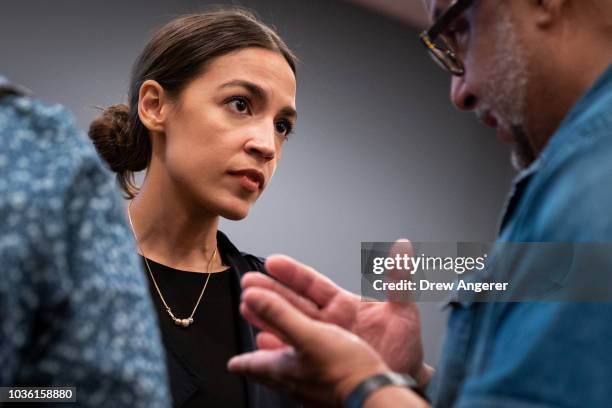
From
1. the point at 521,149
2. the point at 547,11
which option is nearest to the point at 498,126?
the point at 521,149

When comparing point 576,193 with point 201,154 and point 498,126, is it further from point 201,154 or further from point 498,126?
point 201,154

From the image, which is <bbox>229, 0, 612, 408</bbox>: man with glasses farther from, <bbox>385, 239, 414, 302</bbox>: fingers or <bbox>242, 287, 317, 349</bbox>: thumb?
<bbox>385, 239, 414, 302</bbox>: fingers

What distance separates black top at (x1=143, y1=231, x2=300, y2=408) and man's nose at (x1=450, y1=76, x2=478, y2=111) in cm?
67

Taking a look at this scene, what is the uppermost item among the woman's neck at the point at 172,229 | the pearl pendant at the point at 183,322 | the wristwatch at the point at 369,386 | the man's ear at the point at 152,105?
the man's ear at the point at 152,105

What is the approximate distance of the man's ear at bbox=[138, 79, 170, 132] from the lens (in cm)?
162

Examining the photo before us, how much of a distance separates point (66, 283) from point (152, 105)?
45.9 inches

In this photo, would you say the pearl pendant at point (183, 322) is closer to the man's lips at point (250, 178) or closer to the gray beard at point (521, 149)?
the man's lips at point (250, 178)

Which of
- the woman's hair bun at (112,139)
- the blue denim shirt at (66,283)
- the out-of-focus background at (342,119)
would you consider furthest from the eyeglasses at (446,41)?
the out-of-focus background at (342,119)

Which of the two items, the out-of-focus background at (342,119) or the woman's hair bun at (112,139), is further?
the out-of-focus background at (342,119)

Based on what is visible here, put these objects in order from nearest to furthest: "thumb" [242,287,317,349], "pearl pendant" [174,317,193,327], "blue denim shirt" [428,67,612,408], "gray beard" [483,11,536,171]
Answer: "blue denim shirt" [428,67,612,408] < "thumb" [242,287,317,349] < "gray beard" [483,11,536,171] < "pearl pendant" [174,317,193,327]

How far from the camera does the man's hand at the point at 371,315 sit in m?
1.11

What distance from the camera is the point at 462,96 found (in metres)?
1.08

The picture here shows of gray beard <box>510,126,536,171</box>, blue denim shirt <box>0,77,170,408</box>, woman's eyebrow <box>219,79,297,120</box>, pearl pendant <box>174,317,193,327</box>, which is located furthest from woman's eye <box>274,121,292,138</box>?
blue denim shirt <box>0,77,170,408</box>

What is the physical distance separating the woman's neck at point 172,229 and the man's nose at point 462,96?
703 mm
